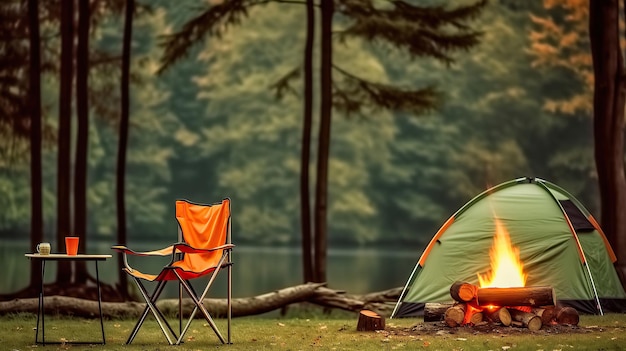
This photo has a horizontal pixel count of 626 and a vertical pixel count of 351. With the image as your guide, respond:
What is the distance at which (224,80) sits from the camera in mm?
32562

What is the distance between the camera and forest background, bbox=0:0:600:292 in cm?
3111

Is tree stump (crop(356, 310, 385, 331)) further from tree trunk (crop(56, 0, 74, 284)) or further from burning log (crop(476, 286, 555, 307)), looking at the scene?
tree trunk (crop(56, 0, 74, 284))

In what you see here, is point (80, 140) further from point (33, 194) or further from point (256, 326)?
point (256, 326)

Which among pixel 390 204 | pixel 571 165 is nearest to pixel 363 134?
pixel 390 204

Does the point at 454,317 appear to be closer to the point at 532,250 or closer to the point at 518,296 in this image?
the point at 518,296

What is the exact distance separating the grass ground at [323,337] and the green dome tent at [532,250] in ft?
1.24

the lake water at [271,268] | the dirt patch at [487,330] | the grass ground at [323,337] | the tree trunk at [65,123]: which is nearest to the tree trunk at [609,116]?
the grass ground at [323,337]

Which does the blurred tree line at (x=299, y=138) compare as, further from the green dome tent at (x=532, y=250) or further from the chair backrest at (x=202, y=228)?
the chair backrest at (x=202, y=228)

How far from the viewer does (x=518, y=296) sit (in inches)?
289

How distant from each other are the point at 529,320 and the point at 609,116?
3890mm

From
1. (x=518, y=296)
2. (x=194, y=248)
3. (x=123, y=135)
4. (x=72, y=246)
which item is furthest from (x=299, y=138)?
(x=194, y=248)

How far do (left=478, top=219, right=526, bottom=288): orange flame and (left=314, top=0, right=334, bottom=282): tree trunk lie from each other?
2.75m

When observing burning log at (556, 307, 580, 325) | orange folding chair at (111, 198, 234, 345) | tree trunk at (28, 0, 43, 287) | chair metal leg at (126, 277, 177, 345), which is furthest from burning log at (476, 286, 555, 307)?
tree trunk at (28, 0, 43, 287)

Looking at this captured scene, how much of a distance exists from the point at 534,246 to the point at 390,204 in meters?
24.6
